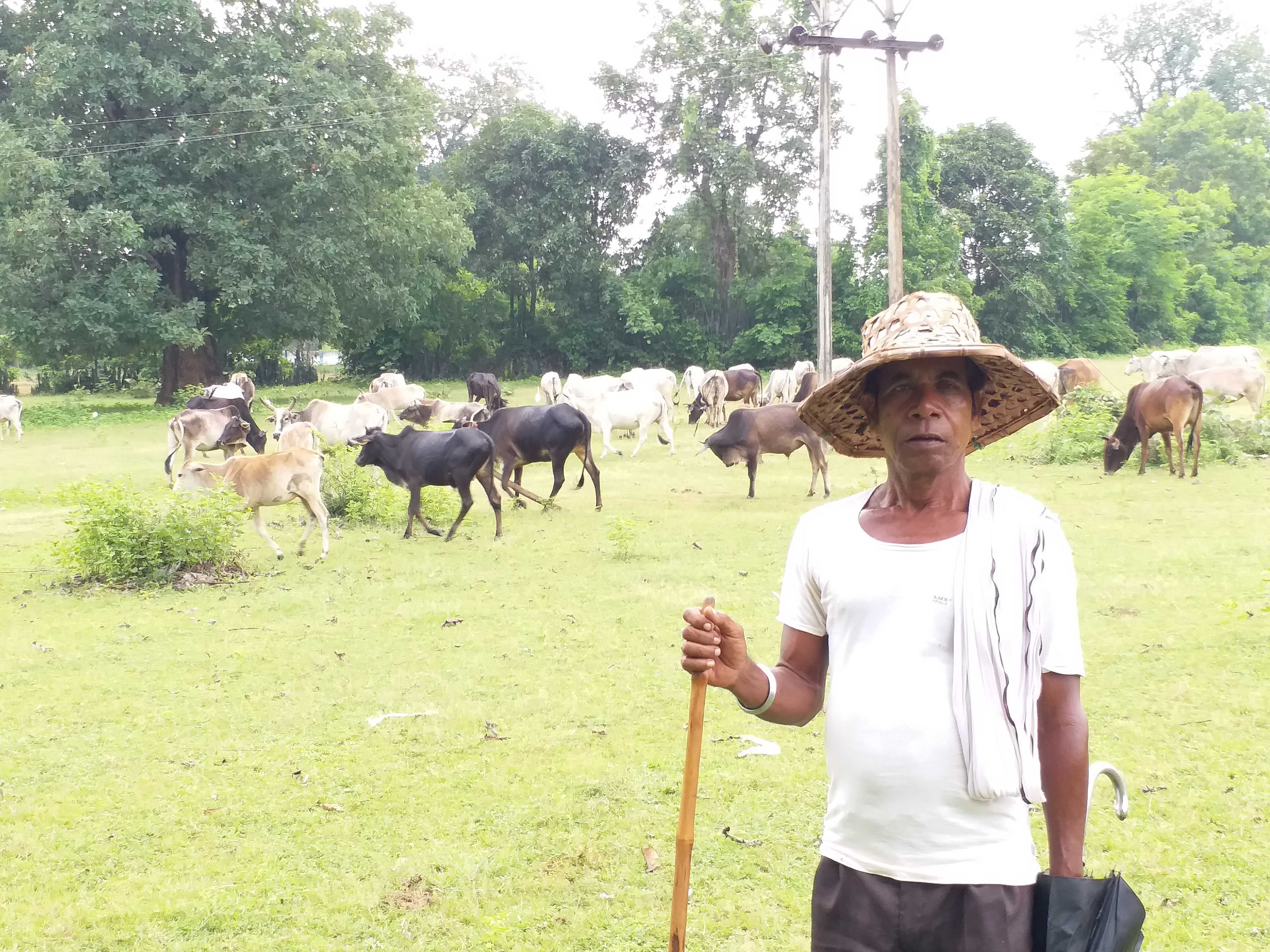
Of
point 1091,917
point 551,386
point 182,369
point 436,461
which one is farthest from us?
point 182,369

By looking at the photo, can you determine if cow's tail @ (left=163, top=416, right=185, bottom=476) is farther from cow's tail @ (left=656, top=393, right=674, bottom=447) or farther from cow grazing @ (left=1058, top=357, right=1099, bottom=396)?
cow grazing @ (left=1058, top=357, right=1099, bottom=396)

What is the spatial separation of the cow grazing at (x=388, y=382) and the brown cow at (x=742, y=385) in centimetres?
759

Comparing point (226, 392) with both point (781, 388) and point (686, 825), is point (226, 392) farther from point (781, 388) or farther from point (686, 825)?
point (686, 825)

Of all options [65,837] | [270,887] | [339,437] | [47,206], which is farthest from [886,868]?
[47,206]

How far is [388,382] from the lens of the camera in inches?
1092

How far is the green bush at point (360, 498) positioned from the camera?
12.7m

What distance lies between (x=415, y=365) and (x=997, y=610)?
41.3 m

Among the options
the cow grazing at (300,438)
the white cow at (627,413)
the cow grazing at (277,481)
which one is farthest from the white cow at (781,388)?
the cow grazing at (277,481)

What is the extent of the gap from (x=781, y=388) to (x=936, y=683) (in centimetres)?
2384

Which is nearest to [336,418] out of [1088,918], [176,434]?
[176,434]

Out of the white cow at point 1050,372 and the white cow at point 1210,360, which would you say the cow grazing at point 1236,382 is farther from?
the white cow at point 1210,360

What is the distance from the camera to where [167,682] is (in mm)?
6871

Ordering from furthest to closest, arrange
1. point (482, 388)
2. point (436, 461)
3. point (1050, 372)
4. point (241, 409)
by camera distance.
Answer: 1. point (482, 388)
2. point (1050, 372)
3. point (241, 409)
4. point (436, 461)

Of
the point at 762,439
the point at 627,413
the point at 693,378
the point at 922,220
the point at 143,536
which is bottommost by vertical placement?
the point at 143,536
